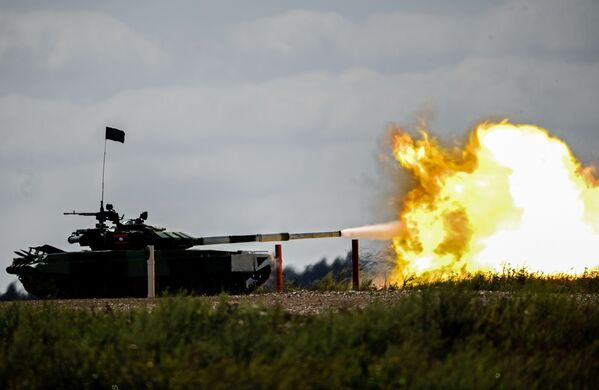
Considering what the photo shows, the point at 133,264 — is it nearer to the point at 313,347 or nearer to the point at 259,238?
the point at 259,238

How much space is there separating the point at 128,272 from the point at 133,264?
0.23 meters

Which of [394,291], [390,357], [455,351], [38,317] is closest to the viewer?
[390,357]

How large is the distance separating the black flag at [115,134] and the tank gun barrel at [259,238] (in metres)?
3.74

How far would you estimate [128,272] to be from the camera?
96.3 feet

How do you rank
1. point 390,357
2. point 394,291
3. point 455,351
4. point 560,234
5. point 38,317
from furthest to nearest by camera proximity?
point 560,234, point 394,291, point 38,317, point 455,351, point 390,357

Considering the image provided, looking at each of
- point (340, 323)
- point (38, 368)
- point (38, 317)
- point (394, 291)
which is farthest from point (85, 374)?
point (394, 291)

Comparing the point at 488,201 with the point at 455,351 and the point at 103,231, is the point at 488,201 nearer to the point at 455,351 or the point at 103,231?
the point at 103,231

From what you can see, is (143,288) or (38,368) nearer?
(38,368)

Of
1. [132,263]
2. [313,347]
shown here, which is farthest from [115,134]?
[313,347]

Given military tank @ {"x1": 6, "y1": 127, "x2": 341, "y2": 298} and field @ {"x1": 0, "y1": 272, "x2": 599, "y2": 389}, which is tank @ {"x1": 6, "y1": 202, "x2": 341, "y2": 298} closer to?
military tank @ {"x1": 6, "y1": 127, "x2": 341, "y2": 298}

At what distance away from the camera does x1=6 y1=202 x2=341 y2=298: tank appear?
29273 mm

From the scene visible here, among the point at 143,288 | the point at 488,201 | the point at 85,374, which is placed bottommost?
the point at 85,374

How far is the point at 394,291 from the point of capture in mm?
25297

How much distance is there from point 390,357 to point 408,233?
1738cm
